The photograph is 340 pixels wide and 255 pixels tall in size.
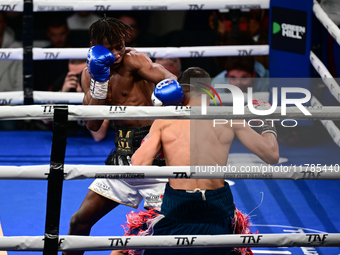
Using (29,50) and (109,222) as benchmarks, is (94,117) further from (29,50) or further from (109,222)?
(29,50)

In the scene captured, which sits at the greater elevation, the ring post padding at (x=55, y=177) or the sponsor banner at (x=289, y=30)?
the sponsor banner at (x=289, y=30)

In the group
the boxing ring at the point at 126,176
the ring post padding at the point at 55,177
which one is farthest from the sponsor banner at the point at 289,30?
the ring post padding at the point at 55,177

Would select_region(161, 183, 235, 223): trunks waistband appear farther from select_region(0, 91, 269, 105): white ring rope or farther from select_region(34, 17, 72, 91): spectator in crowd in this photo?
select_region(34, 17, 72, 91): spectator in crowd

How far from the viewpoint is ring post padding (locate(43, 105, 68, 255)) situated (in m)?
1.69

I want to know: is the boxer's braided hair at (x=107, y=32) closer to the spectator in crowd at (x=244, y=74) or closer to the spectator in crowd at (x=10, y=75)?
the spectator in crowd at (x=244, y=74)

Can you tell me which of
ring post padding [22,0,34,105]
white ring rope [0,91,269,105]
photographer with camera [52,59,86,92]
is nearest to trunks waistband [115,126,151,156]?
white ring rope [0,91,269,105]

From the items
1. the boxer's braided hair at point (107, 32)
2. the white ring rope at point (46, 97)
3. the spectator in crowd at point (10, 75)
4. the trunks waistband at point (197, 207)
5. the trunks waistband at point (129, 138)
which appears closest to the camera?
the trunks waistband at point (197, 207)

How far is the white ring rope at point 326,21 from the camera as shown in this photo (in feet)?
9.54

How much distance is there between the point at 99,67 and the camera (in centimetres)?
238

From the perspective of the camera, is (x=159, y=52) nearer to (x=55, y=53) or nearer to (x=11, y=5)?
(x=55, y=53)

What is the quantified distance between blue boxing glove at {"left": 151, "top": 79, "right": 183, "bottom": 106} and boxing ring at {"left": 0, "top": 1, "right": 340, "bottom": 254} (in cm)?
35

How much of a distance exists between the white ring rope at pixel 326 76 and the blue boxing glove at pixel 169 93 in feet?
3.88

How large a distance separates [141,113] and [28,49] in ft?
7.99

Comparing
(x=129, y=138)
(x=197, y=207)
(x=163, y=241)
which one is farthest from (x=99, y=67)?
(x=163, y=241)
